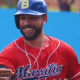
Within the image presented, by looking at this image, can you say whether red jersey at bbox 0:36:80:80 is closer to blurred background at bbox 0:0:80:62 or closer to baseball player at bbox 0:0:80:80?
baseball player at bbox 0:0:80:80

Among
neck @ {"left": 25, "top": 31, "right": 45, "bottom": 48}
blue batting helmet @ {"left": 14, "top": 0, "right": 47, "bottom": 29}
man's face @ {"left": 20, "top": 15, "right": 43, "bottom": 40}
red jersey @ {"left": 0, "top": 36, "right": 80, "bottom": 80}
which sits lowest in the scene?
red jersey @ {"left": 0, "top": 36, "right": 80, "bottom": 80}

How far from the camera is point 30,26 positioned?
1614 mm

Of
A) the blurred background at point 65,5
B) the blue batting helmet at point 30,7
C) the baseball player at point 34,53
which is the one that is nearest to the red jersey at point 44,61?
the baseball player at point 34,53

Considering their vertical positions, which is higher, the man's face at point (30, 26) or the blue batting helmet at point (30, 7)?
the blue batting helmet at point (30, 7)

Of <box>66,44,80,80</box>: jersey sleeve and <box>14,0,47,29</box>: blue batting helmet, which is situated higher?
<box>14,0,47,29</box>: blue batting helmet

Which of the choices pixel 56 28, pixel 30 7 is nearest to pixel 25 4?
pixel 30 7

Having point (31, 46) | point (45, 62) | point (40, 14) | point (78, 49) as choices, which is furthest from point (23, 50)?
point (78, 49)

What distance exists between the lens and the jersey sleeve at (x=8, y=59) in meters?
1.52

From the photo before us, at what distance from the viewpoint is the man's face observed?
1.62m

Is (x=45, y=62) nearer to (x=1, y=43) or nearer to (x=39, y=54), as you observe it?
(x=39, y=54)

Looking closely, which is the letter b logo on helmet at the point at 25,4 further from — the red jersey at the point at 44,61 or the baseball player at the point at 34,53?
the red jersey at the point at 44,61

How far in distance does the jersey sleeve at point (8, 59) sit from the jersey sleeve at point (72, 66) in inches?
18.3

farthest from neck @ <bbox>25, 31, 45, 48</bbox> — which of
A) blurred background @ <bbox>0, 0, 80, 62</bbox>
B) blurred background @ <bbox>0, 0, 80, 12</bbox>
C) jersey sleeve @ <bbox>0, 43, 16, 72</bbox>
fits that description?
blurred background @ <bbox>0, 0, 80, 12</bbox>

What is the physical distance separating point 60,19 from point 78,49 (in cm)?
74
